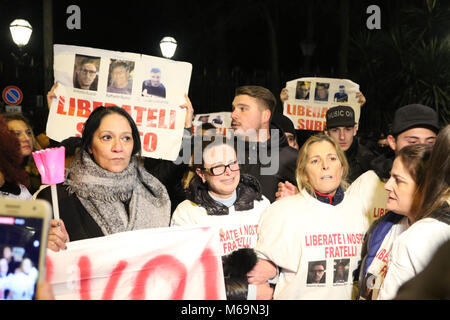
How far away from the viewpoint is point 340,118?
5262 millimetres

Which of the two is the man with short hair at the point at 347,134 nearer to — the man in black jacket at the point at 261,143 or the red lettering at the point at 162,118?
the man in black jacket at the point at 261,143

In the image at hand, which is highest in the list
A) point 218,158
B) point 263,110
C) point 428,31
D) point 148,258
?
point 428,31

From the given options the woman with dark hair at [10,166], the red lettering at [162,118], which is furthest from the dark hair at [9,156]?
the red lettering at [162,118]

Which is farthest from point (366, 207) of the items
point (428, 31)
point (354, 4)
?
point (354, 4)

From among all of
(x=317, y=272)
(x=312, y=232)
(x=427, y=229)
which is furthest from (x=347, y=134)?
(x=427, y=229)

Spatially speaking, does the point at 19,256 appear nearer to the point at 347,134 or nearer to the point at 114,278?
the point at 114,278

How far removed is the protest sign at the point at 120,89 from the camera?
452 cm

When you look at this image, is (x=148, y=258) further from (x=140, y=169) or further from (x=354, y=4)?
(x=354, y=4)

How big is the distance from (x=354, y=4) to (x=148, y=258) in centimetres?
2286

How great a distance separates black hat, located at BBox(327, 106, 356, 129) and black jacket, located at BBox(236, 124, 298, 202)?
0.80 metres

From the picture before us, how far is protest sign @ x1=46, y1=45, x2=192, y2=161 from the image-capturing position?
452 cm

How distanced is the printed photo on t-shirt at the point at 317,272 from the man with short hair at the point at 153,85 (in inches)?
83.1

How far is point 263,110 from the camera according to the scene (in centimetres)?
484

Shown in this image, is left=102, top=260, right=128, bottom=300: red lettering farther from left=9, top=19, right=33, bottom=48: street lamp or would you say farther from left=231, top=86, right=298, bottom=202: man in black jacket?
left=9, top=19, right=33, bottom=48: street lamp
